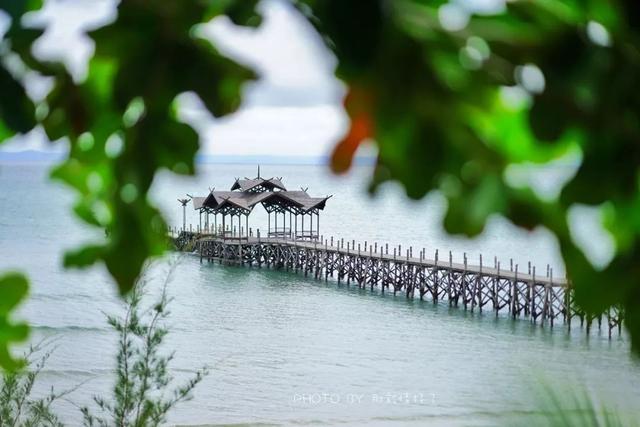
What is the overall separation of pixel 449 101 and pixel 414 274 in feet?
63.0

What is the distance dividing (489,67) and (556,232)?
8 centimetres

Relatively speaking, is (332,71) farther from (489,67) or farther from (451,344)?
(451,344)

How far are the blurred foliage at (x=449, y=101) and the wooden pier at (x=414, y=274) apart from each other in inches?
543

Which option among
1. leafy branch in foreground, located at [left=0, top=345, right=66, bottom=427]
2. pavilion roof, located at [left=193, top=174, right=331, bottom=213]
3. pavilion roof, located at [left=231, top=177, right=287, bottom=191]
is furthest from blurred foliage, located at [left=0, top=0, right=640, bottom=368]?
pavilion roof, located at [left=231, top=177, right=287, bottom=191]

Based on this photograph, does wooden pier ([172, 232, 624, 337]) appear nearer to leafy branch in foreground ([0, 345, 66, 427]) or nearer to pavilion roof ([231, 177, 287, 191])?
pavilion roof ([231, 177, 287, 191])

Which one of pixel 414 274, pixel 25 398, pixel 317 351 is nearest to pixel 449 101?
pixel 25 398

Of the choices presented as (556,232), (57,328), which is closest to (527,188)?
(556,232)

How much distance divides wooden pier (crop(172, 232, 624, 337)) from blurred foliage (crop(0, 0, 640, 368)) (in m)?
13.8

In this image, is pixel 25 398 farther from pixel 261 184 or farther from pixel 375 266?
pixel 261 184

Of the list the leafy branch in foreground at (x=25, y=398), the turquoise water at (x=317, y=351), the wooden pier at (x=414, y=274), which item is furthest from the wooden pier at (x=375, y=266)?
the leafy branch in foreground at (x=25, y=398)

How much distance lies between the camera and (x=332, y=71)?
27 cm

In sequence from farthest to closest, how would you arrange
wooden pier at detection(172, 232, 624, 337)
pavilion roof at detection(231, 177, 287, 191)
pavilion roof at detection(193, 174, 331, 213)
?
pavilion roof at detection(231, 177, 287, 191) → pavilion roof at detection(193, 174, 331, 213) → wooden pier at detection(172, 232, 624, 337)

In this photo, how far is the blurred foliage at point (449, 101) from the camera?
0.95 ft

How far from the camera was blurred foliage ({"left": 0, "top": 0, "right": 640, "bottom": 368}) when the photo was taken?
29cm
